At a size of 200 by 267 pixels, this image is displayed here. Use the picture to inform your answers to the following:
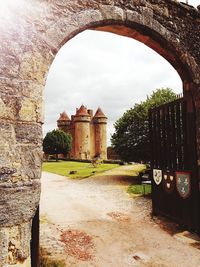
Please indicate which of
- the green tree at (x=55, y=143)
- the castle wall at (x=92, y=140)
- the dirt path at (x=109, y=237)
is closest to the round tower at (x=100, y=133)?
the castle wall at (x=92, y=140)

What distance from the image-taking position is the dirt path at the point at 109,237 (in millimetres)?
4590

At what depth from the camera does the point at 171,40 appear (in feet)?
16.2

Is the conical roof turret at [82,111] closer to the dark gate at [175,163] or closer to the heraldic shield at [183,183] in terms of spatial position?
the dark gate at [175,163]

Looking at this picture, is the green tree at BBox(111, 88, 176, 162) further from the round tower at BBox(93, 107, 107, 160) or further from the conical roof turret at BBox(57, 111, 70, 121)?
the conical roof turret at BBox(57, 111, 70, 121)

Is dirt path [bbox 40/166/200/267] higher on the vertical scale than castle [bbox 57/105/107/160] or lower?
lower

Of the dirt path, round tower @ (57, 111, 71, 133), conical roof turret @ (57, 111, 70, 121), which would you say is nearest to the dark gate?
the dirt path

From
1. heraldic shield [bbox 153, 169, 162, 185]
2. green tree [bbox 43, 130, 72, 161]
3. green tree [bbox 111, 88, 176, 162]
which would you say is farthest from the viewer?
green tree [bbox 43, 130, 72, 161]

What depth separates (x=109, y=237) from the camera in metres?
5.77

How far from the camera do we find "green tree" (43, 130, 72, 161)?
4009 cm

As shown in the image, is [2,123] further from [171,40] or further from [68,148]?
[68,148]

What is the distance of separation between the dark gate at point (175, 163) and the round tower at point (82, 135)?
3924cm

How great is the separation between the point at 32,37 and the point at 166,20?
103 inches

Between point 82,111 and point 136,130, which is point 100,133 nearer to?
point 82,111

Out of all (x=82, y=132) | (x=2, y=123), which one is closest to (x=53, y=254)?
(x=2, y=123)
